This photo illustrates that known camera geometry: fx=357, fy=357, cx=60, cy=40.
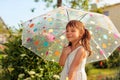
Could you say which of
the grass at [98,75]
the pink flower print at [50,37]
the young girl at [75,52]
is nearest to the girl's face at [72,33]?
the young girl at [75,52]

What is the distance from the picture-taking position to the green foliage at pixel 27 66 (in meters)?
8.85

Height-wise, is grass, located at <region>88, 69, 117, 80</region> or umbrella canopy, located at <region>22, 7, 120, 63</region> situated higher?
umbrella canopy, located at <region>22, 7, 120, 63</region>

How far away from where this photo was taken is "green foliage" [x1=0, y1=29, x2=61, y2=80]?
29.0ft

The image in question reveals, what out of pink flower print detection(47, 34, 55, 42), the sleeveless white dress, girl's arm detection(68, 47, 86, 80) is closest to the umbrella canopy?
pink flower print detection(47, 34, 55, 42)

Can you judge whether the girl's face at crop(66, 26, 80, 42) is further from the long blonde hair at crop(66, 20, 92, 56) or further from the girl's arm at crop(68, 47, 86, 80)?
the girl's arm at crop(68, 47, 86, 80)

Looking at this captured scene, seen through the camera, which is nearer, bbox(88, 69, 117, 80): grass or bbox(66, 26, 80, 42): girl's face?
bbox(66, 26, 80, 42): girl's face

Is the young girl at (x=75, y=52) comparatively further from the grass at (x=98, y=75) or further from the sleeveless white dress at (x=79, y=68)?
the grass at (x=98, y=75)

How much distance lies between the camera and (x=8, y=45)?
32.5 feet

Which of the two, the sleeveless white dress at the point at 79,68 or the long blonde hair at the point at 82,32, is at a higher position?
the long blonde hair at the point at 82,32

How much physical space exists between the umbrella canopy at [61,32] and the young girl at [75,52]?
0.96m

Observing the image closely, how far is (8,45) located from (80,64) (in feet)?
16.7

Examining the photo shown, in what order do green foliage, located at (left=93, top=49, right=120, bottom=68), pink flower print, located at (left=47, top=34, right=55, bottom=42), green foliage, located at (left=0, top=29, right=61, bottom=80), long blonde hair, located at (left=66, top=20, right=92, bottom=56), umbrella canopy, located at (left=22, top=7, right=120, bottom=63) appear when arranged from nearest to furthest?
long blonde hair, located at (left=66, top=20, right=92, bottom=56) < umbrella canopy, located at (left=22, top=7, right=120, bottom=63) < pink flower print, located at (left=47, top=34, right=55, bottom=42) < green foliage, located at (left=0, top=29, right=61, bottom=80) < green foliage, located at (left=93, top=49, right=120, bottom=68)

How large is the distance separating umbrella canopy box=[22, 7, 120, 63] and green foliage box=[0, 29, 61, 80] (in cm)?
205

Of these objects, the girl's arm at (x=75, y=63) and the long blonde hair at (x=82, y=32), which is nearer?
the girl's arm at (x=75, y=63)
